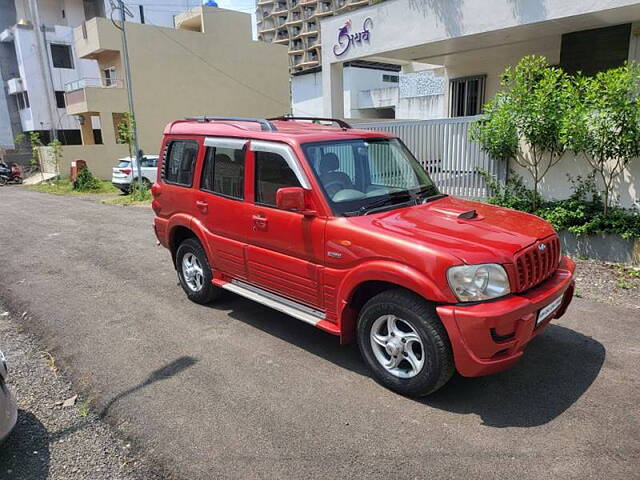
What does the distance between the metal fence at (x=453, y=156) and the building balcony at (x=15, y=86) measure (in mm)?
35049

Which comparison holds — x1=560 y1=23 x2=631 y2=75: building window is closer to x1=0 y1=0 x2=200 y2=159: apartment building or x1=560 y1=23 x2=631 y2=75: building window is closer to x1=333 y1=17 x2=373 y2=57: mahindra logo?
x1=333 y1=17 x2=373 y2=57: mahindra logo

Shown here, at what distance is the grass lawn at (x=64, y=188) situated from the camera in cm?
2058

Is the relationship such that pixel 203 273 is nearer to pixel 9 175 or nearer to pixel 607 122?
pixel 607 122

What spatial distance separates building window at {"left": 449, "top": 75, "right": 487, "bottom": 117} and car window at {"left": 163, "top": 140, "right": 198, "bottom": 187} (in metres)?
10.4

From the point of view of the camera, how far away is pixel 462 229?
3.45 meters

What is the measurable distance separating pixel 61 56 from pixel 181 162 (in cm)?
3575

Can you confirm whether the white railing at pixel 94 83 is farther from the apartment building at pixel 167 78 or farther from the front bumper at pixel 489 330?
the front bumper at pixel 489 330

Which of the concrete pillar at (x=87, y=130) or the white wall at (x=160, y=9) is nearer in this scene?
the concrete pillar at (x=87, y=130)

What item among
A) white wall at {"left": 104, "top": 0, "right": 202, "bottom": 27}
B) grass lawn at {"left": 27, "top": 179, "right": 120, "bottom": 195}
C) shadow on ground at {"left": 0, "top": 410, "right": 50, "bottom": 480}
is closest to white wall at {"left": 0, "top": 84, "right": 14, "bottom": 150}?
white wall at {"left": 104, "top": 0, "right": 202, "bottom": 27}

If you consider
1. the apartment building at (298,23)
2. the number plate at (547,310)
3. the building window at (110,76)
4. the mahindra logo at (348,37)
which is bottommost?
the number plate at (547,310)

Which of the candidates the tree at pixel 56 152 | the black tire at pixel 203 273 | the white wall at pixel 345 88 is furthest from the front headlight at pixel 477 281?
the white wall at pixel 345 88

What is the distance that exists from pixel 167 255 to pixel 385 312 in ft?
17.3

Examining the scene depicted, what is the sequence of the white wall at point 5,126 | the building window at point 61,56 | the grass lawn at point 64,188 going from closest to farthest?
the grass lawn at point 64,188
the building window at point 61,56
the white wall at point 5,126

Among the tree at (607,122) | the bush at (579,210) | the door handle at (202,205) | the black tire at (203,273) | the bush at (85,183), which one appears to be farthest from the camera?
the bush at (85,183)
